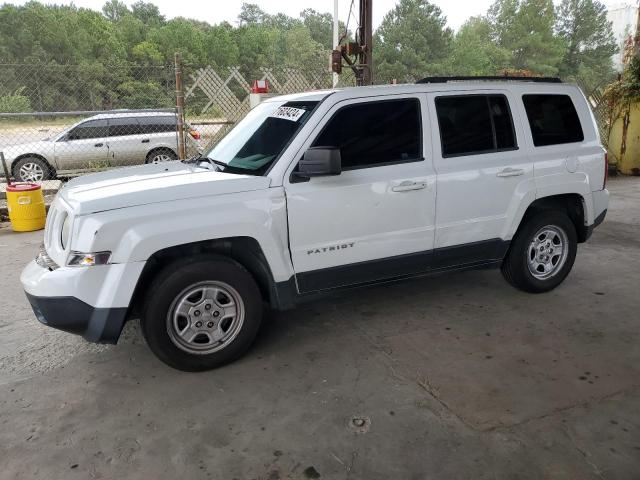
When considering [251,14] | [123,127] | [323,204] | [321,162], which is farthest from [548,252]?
[251,14]

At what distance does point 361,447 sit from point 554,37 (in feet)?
251

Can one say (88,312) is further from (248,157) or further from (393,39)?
(393,39)

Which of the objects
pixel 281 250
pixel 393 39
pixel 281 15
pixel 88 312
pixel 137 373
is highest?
pixel 281 15

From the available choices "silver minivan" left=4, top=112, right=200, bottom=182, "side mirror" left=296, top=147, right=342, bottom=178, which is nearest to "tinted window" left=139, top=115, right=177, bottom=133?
"silver minivan" left=4, top=112, right=200, bottom=182

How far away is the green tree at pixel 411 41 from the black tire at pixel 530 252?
57741 millimetres

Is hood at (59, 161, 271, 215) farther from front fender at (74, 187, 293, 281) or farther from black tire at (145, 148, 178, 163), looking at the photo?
black tire at (145, 148, 178, 163)

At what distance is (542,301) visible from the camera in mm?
4734

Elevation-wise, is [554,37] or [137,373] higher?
[554,37]

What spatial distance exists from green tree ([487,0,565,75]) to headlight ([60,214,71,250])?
70955mm

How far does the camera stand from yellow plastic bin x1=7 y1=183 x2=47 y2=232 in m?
7.39

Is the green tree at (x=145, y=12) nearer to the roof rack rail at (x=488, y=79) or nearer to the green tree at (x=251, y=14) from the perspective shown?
the green tree at (x=251, y=14)

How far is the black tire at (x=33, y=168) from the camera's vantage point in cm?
1095

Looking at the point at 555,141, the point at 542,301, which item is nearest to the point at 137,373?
the point at 542,301

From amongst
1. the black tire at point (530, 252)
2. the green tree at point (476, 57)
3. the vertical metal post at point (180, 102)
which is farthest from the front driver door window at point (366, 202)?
the green tree at point (476, 57)
